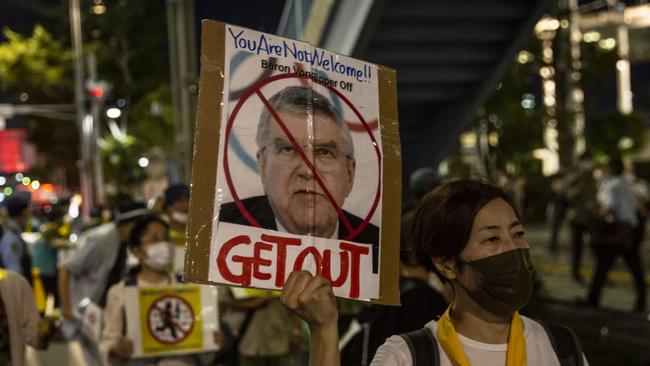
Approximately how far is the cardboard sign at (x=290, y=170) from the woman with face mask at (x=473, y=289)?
0.14 metres

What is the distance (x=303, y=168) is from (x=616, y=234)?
31.1 ft

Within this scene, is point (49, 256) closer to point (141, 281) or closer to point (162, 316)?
point (141, 281)

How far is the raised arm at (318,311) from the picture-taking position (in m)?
2.59

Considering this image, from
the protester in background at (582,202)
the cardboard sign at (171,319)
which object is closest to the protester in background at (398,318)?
the cardboard sign at (171,319)

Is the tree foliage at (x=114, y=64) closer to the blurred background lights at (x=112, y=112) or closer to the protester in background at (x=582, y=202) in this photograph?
the blurred background lights at (x=112, y=112)

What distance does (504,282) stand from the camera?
9.11ft

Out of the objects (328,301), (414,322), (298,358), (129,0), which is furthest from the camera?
(129,0)

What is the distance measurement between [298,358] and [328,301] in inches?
195

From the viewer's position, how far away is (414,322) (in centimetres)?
399

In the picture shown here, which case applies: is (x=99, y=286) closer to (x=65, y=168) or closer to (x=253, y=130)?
(x=253, y=130)

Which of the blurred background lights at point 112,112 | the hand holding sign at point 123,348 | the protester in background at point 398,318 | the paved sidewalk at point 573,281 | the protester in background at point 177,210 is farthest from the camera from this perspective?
the blurred background lights at point 112,112

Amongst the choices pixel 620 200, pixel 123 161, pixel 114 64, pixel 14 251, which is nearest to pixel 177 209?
pixel 14 251

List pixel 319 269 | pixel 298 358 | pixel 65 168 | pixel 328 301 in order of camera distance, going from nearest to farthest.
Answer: pixel 328 301 < pixel 319 269 < pixel 298 358 < pixel 65 168

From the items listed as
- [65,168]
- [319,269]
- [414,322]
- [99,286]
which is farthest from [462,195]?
[65,168]
